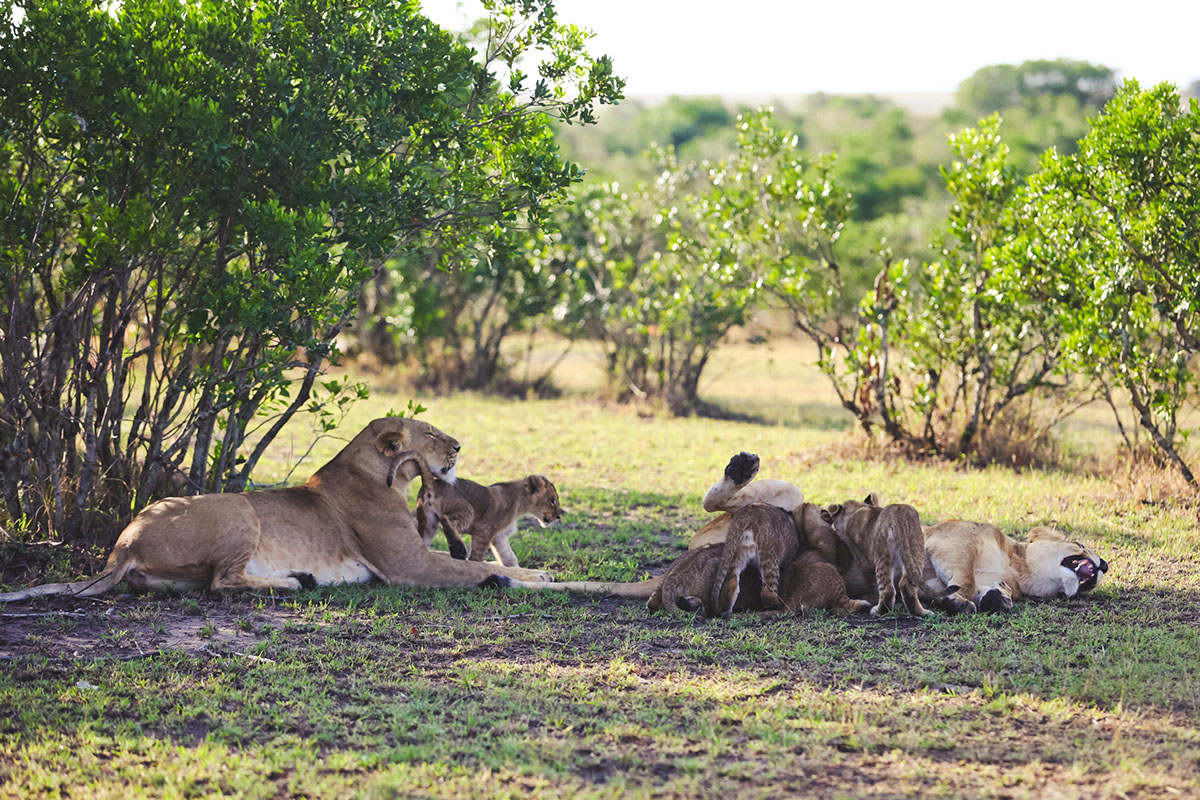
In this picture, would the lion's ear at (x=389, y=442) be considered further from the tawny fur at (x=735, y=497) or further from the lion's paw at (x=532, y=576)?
the tawny fur at (x=735, y=497)

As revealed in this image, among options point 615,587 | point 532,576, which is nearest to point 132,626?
point 532,576

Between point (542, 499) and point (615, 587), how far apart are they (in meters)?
1.17

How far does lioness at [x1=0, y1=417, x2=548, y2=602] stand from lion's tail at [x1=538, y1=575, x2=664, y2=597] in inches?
8.0

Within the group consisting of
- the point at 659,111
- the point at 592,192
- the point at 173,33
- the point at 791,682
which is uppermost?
the point at 659,111

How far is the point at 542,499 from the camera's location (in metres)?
7.55

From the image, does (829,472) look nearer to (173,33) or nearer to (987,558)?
(987,558)

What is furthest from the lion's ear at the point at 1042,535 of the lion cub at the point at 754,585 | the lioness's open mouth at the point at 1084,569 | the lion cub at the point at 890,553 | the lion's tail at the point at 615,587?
the lion's tail at the point at 615,587

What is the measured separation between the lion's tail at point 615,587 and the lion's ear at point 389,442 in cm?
120

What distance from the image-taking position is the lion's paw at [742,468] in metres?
6.86

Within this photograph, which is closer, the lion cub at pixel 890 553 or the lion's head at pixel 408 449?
the lion cub at pixel 890 553

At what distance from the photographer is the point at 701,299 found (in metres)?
15.4

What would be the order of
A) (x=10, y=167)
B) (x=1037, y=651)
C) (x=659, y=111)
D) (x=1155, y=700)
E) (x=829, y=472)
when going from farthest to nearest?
(x=659, y=111), (x=829, y=472), (x=10, y=167), (x=1037, y=651), (x=1155, y=700)

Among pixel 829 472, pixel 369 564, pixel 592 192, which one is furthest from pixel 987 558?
pixel 592 192

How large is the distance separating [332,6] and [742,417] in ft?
34.7
